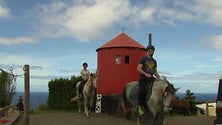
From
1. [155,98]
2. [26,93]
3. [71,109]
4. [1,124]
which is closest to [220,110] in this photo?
[155,98]

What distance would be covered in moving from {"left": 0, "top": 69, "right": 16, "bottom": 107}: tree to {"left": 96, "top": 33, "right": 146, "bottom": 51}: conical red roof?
5668 millimetres

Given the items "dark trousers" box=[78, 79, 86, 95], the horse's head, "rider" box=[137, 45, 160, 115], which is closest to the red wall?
"dark trousers" box=[78, 79, 86, 95]

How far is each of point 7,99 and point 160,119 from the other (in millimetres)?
10257

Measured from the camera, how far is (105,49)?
22.7 m

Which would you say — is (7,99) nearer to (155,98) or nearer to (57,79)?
(57,79)

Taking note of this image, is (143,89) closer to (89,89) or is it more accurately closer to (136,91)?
(136,91)

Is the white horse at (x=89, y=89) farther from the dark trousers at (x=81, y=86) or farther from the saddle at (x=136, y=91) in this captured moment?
the saddle at (x=136, y=91)

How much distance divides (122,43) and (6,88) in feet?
22.2

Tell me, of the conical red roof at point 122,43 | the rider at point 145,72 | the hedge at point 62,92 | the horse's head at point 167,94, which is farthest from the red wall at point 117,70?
the horse's head at point 167,94

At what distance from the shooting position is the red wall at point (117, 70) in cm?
2203

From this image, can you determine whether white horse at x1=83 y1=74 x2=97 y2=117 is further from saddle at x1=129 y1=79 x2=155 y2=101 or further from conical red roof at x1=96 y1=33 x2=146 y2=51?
saddle at x1=129 y1=79 x2=155 y2=101

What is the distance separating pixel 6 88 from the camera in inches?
780

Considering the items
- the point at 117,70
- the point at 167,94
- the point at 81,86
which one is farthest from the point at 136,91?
the point at 117,70

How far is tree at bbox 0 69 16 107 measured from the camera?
1931cm
